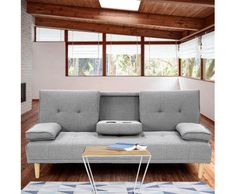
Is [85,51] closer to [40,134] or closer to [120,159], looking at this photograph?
[40,134]

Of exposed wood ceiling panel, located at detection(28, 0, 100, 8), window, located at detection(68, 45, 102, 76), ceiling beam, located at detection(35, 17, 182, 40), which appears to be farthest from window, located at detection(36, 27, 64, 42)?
exposed wood ceiling panel, located at detection(28, 0, 100, 8)

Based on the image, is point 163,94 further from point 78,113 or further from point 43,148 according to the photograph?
point 43,148

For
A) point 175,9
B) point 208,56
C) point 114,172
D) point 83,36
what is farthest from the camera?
point 83,36

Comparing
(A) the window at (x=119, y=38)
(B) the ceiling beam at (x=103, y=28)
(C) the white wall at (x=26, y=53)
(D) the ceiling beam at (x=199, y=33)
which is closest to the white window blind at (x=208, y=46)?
(D) the ceiling beam at (x=199, y=33)

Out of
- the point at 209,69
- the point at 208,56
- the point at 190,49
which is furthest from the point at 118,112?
the point at 190,49

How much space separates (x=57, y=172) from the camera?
4.20m

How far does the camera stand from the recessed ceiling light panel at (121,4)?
8.47 metres

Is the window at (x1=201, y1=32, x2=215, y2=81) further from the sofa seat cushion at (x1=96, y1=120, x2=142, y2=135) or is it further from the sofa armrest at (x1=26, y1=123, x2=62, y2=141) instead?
the sofa armrest at (x1=26, y1=123, x2=62, y2=141)

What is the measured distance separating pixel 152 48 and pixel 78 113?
30.6 ft

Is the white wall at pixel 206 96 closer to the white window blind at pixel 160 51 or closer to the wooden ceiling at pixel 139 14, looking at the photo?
the wooden ceiling at pixel 139 14

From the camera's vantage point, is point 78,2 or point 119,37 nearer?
point 78,2

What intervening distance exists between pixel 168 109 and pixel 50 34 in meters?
9.69

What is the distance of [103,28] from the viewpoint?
1263 centimetres
